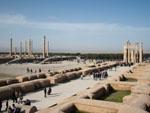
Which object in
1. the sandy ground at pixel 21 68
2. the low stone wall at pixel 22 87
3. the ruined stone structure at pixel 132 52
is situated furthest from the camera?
the ruined stone structure at pixel 132 52

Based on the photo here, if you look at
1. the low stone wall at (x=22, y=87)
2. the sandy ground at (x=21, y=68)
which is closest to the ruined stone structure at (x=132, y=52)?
the sandy ground at (x=21, y=68)

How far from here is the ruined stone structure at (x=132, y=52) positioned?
64.4 m

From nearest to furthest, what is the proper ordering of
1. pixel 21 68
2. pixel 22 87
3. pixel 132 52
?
pixel 22 87
pixel 21 68
pixel 132 52

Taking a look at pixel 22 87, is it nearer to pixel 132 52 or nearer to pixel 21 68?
pixel 21 68

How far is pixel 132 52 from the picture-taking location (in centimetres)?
6419

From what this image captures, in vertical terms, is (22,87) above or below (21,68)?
above

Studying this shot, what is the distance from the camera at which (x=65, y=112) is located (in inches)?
526

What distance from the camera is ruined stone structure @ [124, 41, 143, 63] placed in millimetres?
64438

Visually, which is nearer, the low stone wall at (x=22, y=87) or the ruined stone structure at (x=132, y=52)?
the low stone wall at (x=22, y=87)

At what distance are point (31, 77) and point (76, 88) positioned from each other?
18.7 ft

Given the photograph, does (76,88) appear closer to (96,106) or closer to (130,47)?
(96,106)

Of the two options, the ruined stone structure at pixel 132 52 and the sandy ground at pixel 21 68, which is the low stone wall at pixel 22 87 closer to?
the sandy ground at pixel 21 68

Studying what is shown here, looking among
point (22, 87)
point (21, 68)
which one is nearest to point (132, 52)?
point (21, 68)

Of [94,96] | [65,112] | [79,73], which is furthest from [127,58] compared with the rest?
[65,112]
